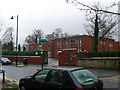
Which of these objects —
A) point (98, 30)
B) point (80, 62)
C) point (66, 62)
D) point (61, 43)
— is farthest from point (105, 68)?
point (61, 43)

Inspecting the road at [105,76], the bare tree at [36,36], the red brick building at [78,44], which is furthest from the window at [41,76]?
the bare tree at [36,36]

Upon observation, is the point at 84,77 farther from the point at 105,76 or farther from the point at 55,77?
the point at 105,76

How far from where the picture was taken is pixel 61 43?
55.8m

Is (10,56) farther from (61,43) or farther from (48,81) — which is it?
(48,81)

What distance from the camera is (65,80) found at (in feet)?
20.5

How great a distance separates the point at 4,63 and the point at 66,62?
1342 cm

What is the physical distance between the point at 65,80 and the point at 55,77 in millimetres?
514

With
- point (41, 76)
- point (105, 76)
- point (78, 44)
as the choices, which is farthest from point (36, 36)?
point (41, 76)

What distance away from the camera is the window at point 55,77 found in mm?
6465

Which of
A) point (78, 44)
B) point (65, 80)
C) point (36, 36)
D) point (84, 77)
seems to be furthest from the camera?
point (36, 36)

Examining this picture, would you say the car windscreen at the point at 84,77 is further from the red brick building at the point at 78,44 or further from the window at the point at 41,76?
the red brick building at the point at 78,44

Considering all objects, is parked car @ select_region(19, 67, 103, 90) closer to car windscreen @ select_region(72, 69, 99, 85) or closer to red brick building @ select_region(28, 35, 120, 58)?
car windscreen @ select_region(72, 69, 99, 85)

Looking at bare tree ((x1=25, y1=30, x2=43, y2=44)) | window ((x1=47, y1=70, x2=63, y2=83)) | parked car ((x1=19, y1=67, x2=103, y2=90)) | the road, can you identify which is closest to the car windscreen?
parked car ((x1=19, y1=67, x2=103, y2=90))

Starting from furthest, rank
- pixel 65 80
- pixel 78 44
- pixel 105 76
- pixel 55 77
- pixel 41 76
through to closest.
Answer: pixel 78 44
pixel 105 76
pixel 41 76
pixel 55 77
pixel 65 80
